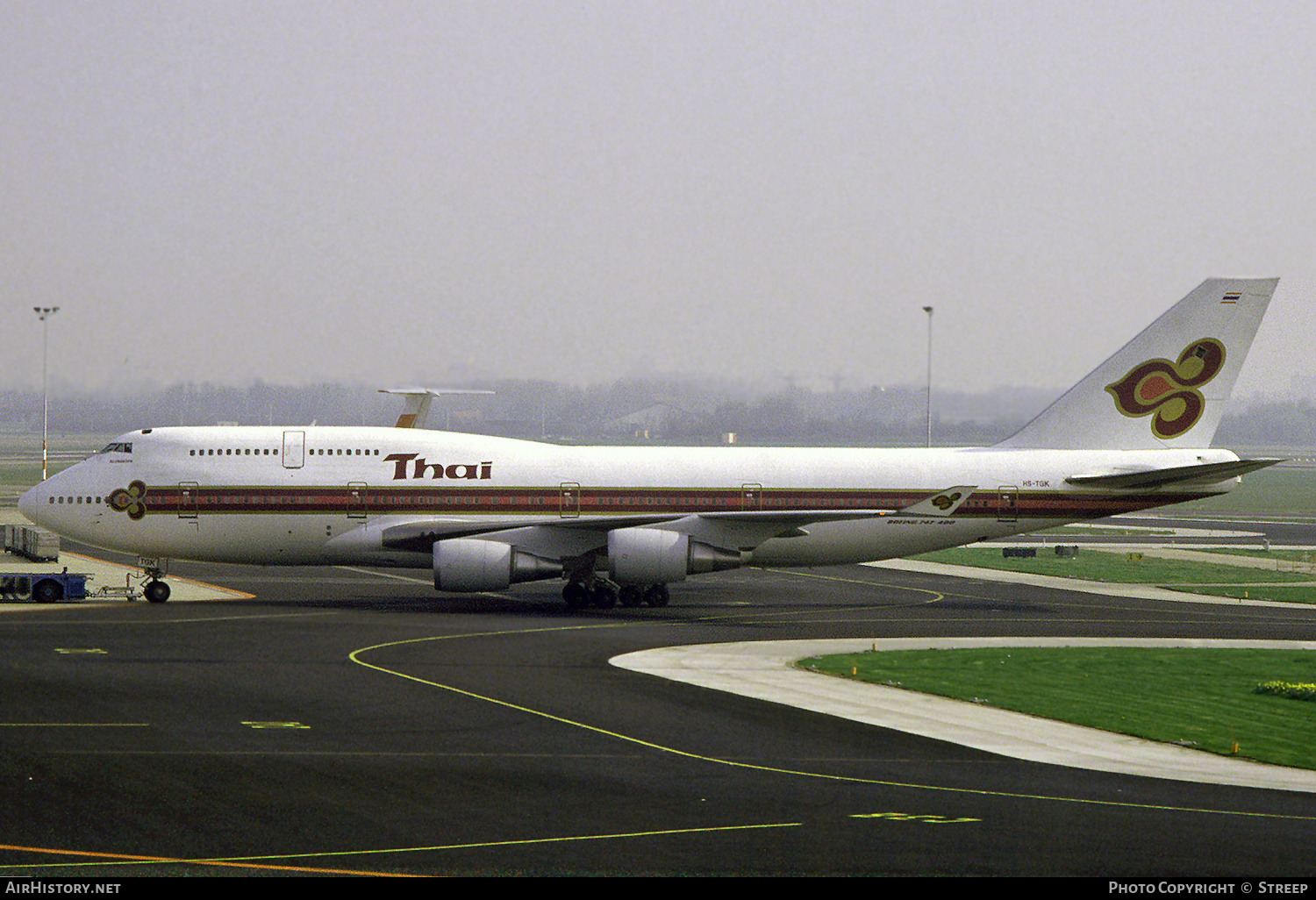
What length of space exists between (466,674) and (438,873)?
1551cm

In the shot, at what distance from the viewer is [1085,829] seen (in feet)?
59.0

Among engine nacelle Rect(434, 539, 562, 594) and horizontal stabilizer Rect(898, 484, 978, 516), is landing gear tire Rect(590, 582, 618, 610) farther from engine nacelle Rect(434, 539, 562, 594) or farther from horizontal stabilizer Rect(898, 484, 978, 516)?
horizontal stabilizer Rect(898, 484, 978, 516)

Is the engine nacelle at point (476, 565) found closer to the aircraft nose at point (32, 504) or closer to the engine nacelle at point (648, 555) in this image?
the engine nacelle at point (648, 555)

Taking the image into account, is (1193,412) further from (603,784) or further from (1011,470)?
(603,784)

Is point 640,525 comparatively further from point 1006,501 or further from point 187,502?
point 187,502

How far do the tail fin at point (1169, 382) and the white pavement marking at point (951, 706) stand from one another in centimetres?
1079

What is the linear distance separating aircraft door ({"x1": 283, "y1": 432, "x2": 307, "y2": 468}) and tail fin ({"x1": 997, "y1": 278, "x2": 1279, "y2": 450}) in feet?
80.2

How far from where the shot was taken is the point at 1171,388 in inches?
1852

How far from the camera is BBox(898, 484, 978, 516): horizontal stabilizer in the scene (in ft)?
142

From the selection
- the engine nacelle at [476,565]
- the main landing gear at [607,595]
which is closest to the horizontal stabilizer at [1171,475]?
the main landing gear at [607,595]

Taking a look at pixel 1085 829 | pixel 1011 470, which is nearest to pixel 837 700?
pixel 1085 829

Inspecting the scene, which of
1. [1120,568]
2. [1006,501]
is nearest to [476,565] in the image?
[1006,501]

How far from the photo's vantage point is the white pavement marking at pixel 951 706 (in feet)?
75.4

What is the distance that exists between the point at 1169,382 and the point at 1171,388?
0.19 metres
